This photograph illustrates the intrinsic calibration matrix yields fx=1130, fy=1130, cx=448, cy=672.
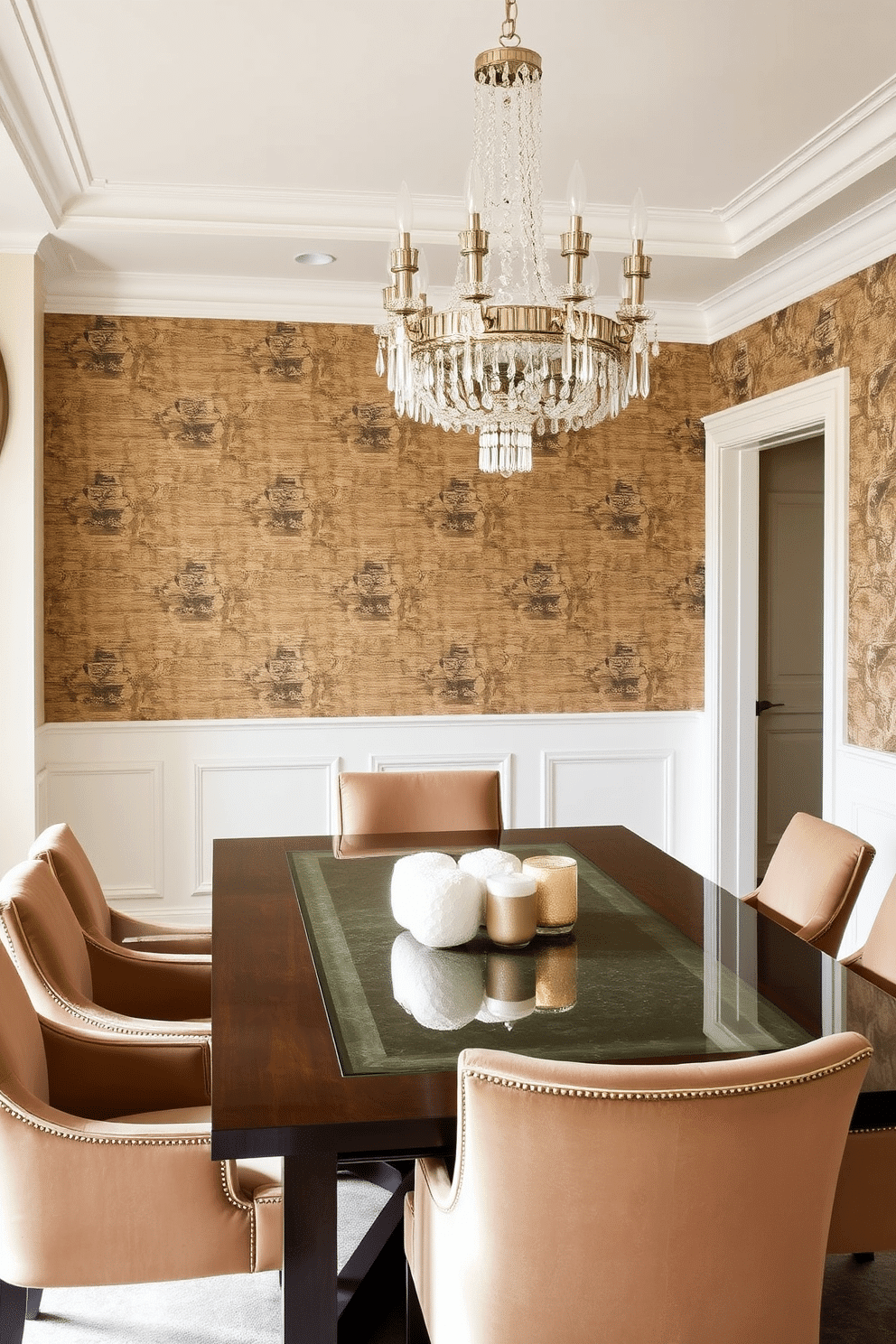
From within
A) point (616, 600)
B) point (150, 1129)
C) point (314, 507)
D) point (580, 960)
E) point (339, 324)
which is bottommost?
point (150, 1129)

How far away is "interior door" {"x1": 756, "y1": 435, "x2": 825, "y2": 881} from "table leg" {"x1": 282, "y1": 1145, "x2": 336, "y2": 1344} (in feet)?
14.0

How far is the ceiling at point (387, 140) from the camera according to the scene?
2.66 metres

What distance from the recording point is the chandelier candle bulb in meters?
2.10

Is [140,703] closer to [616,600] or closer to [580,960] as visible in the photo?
[616,600]

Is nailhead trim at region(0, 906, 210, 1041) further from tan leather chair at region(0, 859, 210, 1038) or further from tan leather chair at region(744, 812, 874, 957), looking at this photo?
tan leather chair at region(744, 812, 874, 957)

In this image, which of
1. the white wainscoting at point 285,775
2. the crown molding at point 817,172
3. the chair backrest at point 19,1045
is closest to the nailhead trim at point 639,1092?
the chair backrest at point 19,1045

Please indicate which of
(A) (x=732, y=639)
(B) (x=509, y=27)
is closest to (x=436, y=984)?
(B) (x=509, y=27)

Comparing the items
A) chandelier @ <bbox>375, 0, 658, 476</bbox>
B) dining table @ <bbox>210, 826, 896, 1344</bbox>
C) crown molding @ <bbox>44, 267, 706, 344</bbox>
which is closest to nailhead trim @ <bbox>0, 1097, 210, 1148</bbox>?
dining table @ <bbox>210, 826, 896, 1344</bbox>

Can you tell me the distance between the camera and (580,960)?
2059 millimetres

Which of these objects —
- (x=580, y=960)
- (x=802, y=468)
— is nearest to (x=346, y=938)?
(x=580, y=960)

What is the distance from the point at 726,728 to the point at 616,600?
0.73 m

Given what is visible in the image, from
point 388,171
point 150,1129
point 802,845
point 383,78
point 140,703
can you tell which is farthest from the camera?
point 140,703

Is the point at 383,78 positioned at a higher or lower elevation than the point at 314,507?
higher

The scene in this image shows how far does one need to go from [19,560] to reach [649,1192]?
3441mm
